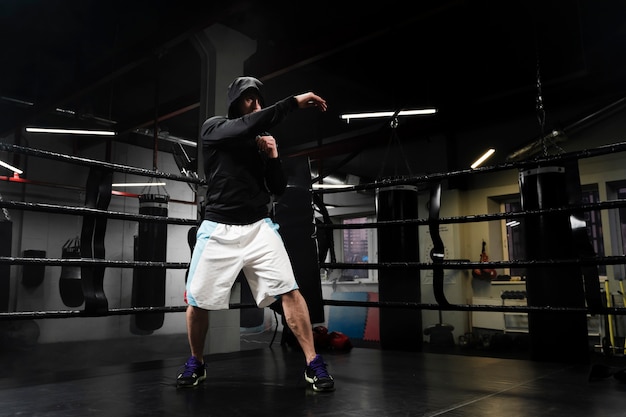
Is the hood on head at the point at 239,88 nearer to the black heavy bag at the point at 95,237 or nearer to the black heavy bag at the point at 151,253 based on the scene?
the black heavy bag at the point at 95,237

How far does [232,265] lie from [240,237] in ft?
0.37

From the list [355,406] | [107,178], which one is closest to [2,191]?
[107,178]

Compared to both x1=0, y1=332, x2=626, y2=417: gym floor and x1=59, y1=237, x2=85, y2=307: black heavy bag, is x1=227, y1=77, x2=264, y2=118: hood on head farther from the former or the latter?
x1=59, y1=237, x2=85, y2=307: black heavy bag

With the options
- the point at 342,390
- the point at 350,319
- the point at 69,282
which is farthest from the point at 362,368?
the point at 69,282

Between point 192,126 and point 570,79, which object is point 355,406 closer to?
point 570,79

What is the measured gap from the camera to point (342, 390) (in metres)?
1.67

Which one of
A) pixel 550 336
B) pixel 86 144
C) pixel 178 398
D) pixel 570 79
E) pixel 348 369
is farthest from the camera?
pixel 86 144

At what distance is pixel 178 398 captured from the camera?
1.58 m

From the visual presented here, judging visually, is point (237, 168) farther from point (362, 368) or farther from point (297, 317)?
point (362, 368)

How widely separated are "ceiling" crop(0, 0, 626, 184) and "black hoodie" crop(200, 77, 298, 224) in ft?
6.90

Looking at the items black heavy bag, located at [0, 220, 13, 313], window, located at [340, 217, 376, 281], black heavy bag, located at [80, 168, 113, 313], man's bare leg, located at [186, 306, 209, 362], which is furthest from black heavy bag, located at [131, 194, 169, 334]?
man's bare leg, located at [186, 306, 209, 362]

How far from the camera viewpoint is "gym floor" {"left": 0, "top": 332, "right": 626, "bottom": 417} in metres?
1.40

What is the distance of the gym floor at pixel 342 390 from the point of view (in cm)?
140

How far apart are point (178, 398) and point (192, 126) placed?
7.55m
